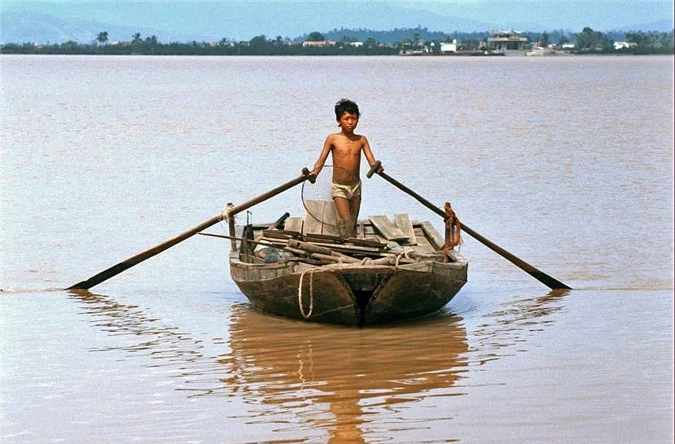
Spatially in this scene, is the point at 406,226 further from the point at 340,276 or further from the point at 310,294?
the point at 340,276

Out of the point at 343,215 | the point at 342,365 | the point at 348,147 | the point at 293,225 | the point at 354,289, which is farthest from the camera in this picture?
the point at 293,225

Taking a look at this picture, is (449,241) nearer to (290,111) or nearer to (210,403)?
(210,403)

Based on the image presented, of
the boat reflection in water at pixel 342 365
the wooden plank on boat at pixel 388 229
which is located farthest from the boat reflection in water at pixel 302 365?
the wooden plank on boat at pixel 388 229

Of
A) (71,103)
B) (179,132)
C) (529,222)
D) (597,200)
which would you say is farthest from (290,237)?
(71,103)

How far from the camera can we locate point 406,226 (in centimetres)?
1210

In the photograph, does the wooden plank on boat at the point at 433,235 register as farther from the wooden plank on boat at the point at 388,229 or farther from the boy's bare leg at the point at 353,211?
the boy's bare leg at the point at 353,211

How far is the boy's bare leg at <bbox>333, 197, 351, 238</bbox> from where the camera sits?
443 inches

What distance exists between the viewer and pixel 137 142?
3039cm

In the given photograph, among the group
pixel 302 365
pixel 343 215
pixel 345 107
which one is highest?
pixel 345 107

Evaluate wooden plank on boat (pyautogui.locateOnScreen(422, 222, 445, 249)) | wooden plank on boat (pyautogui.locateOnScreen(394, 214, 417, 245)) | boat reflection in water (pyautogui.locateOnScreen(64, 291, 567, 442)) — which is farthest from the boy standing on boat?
boat reflection in water (pyautogui.locateOnScreen(64, 291, 567, 442))

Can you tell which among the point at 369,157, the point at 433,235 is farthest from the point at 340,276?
the point at 433,235

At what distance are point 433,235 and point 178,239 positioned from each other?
2.14m

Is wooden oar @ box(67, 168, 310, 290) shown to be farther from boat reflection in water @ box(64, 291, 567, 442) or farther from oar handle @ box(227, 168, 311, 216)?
boat reflection in water @ box(64, 291, 567, 442)

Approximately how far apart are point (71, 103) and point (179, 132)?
51.5 feet
